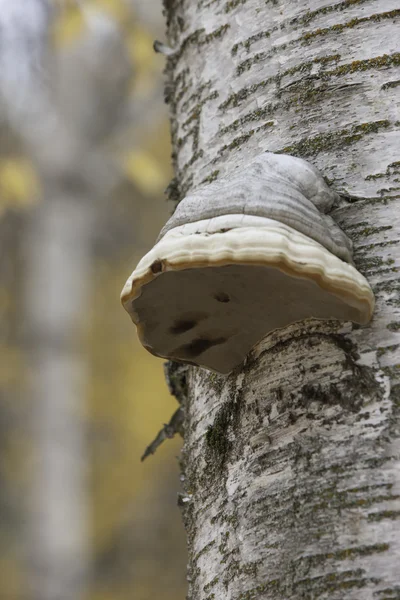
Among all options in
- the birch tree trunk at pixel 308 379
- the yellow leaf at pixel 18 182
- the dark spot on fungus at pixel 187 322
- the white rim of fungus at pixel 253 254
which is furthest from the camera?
the yellow leaf at pixel 18 182

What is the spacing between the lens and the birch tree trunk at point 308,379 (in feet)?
4.17

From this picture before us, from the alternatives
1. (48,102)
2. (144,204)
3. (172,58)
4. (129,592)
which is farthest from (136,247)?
(172,58)

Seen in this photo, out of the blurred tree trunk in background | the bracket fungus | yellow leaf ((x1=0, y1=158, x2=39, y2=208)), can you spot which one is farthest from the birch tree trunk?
yellow leaf ((x1=0, y1=158, x2=39, y2=208))

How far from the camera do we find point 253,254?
3.80ft

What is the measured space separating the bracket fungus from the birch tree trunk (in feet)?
0.23

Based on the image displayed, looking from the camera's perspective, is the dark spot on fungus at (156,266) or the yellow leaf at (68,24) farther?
the yellow leaf at (68,24)

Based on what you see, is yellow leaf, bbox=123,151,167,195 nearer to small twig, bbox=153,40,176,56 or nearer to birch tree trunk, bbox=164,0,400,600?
small twig, bbox=153,40,176,56

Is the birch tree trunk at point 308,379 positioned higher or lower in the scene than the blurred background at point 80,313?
lower

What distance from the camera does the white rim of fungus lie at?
1163 millimetres

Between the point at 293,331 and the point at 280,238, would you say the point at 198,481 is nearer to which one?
the point at 293,331

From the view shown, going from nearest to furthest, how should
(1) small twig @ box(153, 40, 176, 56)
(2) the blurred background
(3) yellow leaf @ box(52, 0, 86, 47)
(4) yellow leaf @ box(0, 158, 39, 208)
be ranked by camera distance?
(1) small twig @ box(153, 40, 176, 56) < (2) the blurred background < (3) yellow leaf @ box(52, 0, 86, 47) < (4) yellow leaf @ box(0, 158, 39, 208)

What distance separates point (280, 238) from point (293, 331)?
1.04 feet

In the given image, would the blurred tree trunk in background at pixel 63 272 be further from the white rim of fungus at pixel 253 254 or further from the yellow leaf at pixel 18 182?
the white rim of fungus at pixel 253 254

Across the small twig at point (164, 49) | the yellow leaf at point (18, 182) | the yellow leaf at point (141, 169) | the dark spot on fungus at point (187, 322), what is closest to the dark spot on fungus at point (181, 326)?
the dark spot on fungus at point (187, 322)
